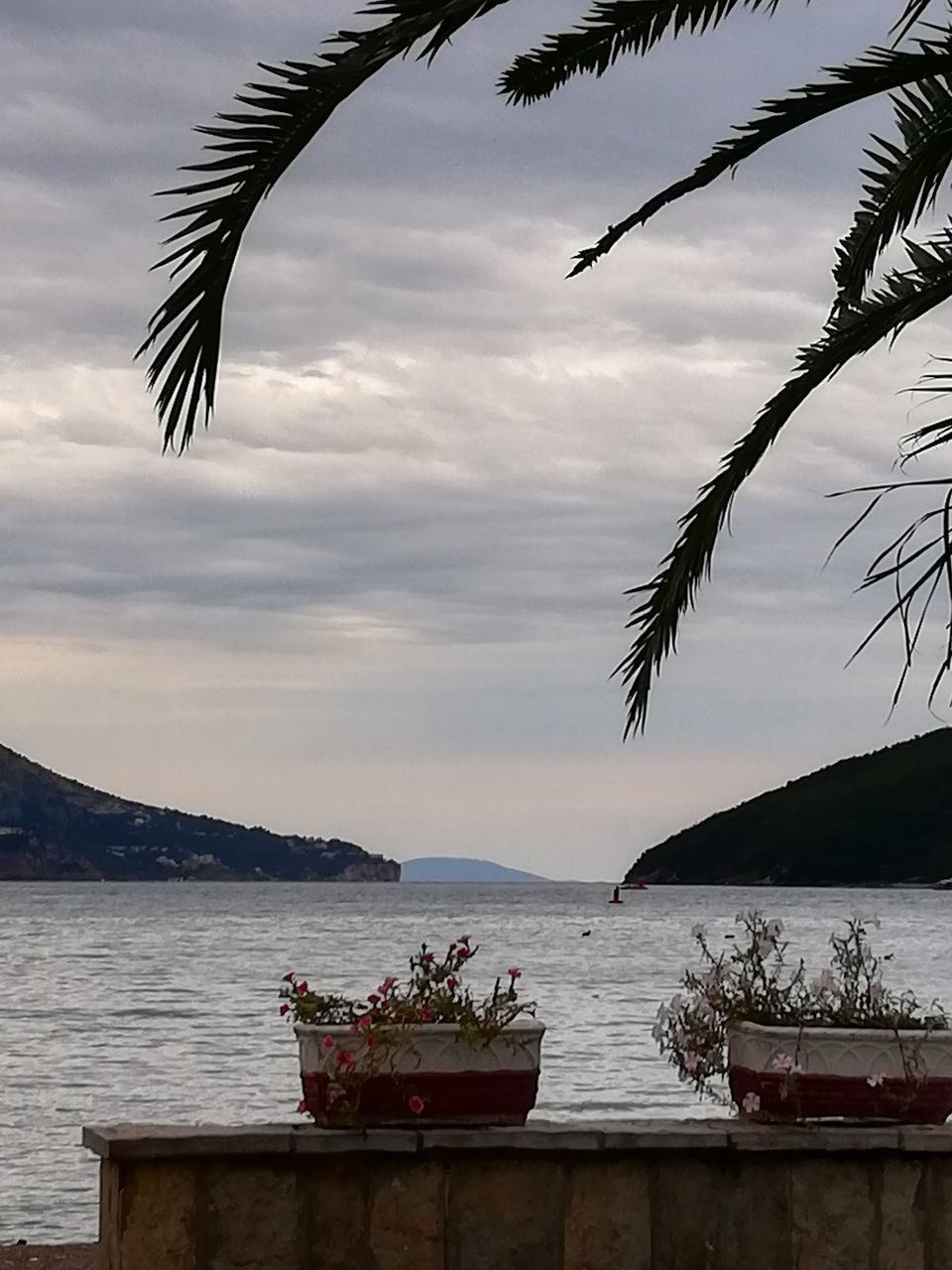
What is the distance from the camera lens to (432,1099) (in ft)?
20.7

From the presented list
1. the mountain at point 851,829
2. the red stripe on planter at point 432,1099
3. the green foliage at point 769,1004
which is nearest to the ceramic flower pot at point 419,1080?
the red stripe on planter at point 432,1099

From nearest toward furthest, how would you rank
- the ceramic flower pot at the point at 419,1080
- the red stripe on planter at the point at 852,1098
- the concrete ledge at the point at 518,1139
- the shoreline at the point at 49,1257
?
the concrete ledge at the point at 518,1139, the ceramic flower pot at the point at 419,1080, the red stripe on planter at the point at 852,1098, the shoreline at the point at 49,1257

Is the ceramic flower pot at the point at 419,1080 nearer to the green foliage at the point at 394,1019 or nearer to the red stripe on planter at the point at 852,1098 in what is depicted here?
the green foliage at the point at 394,1019

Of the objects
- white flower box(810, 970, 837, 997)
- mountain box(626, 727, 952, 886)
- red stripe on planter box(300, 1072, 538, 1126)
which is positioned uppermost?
mountain box(626, 727, 952, 886)

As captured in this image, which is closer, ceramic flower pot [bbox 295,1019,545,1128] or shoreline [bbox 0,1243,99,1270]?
ceramic flower pot [bbox 295,1019,545,1128]

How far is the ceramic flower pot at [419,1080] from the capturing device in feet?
20.6

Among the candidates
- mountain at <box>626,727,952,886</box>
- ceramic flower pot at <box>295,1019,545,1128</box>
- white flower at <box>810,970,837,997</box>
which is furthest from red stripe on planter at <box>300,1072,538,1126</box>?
mountain at <box>626,727,952,886</box>

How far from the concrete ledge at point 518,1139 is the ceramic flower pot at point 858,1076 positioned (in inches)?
2.1

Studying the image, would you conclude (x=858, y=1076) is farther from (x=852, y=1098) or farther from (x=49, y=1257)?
(x=49, y=1257)

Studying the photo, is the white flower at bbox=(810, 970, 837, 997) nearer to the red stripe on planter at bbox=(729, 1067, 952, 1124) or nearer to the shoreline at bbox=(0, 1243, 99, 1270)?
the red stripe on planter at bbox=(729, 1067, 952, 1124)

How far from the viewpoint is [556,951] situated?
86.9 meters

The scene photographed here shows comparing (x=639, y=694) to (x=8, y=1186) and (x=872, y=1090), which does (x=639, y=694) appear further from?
(x=8, y=1186)

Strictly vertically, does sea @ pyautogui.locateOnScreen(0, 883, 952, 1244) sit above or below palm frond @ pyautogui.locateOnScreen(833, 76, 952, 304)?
below

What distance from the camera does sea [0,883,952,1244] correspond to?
2594 cm
